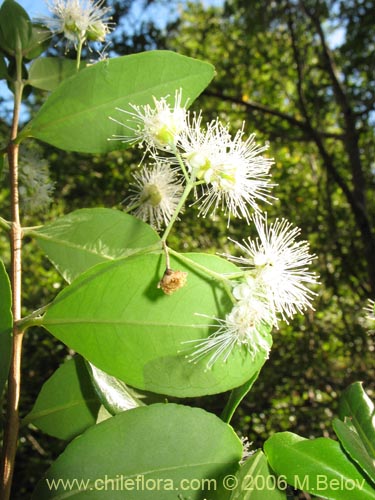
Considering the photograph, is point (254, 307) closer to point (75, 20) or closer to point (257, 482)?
point (257, 482)

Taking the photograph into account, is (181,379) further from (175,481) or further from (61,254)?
(61,254)

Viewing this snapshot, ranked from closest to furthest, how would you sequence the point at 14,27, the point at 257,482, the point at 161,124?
the point at 257,482
the point at 161,124
the point at 14,27

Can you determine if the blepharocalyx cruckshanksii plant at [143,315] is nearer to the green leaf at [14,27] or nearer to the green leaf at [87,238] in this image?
the green leaf at [87,238]

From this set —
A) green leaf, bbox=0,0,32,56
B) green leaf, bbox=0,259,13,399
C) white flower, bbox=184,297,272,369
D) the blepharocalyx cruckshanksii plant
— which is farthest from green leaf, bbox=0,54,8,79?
white flower, bbox=184,297,272,369

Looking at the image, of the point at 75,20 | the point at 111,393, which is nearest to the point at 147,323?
the point at 111,393

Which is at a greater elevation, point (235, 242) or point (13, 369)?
point (235, 242)

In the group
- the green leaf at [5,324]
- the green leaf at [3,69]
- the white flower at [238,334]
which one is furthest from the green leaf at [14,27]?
the white flower at [238,334]

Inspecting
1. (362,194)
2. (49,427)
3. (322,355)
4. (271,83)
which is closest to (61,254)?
(49,427)

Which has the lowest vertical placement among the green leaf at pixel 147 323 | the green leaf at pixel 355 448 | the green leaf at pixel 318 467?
the green leaf at pixel 318 467
